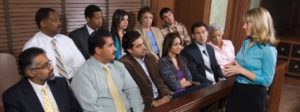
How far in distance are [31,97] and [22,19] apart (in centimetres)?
132

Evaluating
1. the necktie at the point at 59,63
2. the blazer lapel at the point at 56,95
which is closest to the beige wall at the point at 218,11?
the necktie at the point at 59,63

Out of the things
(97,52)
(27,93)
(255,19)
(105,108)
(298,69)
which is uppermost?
(255,19)

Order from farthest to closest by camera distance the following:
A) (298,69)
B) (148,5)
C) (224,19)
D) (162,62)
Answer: (298,69)
(224,19)
(148,5)
(162,62)

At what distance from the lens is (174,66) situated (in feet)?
8.63

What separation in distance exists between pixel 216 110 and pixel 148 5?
2.05 m

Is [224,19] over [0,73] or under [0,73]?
over

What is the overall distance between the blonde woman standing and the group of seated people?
519 mm

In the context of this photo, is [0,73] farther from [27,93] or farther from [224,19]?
[224,19]

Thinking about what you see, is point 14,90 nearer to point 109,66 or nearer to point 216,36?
point 109,66

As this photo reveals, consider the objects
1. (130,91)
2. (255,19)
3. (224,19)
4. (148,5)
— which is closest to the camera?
(255,19)

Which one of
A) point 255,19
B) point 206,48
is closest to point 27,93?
point 255,19

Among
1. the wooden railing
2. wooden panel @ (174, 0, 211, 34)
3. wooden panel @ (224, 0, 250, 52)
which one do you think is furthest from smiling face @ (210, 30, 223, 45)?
the wooden railing

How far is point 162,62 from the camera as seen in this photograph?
2.56 m

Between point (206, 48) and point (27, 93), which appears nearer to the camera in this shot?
point (27, 93)
